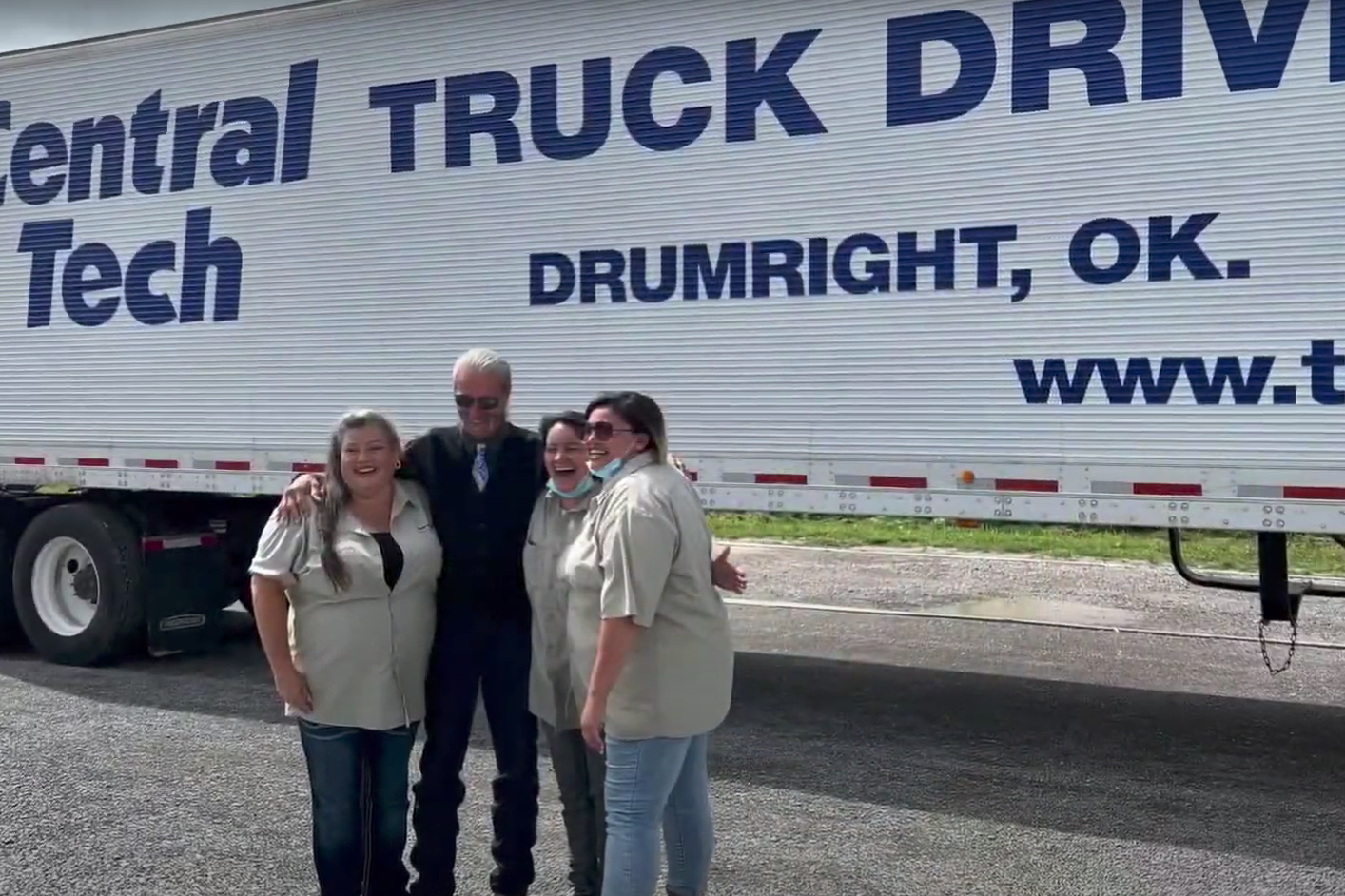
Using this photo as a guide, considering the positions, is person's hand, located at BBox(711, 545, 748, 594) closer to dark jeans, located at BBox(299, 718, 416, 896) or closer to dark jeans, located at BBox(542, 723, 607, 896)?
dark jeans, located at BBox(542, 723, 607, 896)

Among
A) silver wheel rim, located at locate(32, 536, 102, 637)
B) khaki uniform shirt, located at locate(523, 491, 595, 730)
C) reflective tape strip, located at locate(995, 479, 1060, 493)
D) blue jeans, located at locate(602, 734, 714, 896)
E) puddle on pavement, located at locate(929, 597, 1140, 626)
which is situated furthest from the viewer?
puddle on pavement, located at locate(929, 597, 1140, 626)

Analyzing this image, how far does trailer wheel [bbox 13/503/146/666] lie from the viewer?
8242 mm

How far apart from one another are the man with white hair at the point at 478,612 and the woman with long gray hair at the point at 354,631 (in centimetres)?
8

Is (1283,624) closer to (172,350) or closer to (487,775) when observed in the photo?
(487,775)

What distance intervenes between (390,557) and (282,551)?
0.98 ft

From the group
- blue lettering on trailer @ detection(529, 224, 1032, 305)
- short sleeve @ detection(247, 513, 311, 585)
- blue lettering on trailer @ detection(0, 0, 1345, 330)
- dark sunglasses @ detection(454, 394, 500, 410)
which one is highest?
blue lettering on trailer @ detection(0, 0, 1345, 330)

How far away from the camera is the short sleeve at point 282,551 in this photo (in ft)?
11.9

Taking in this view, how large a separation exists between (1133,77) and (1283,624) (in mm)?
6144

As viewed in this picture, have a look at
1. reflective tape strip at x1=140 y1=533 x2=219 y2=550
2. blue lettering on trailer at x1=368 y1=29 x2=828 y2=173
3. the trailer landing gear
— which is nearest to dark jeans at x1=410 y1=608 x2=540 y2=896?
blue lettering on trailer at x1=368 y1=29 x2=828 y2=173

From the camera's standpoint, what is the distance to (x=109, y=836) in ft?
16.1

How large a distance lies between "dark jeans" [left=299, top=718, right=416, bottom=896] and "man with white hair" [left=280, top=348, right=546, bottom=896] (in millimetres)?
120

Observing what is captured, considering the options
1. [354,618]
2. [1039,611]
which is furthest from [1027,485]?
[1039,611]

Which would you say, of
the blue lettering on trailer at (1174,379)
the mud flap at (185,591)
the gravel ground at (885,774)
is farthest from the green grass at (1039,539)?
the blue lettering on trailer at (1174,379)

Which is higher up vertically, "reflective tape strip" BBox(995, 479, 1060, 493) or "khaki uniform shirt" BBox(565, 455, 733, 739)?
"reflective tape strip" BBox(995, 479, 1060, 493)
